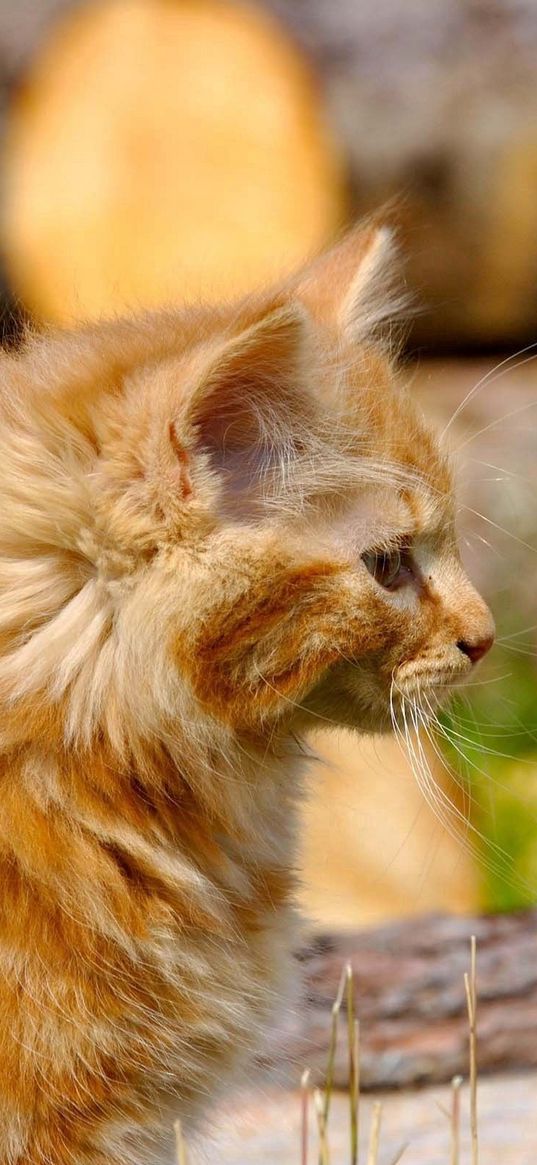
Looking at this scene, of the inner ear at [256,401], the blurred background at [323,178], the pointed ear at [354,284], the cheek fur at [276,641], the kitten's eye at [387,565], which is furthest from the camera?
the blurred background at [323,178]

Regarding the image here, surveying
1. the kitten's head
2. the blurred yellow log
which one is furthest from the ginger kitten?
the blurred yellow log

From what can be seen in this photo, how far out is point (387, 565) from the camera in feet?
5.23

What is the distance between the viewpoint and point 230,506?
1481 millimetres

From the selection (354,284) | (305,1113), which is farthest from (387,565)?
(305,1113)

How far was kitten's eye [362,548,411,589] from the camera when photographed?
5.12ft

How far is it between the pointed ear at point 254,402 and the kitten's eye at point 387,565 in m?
0.15

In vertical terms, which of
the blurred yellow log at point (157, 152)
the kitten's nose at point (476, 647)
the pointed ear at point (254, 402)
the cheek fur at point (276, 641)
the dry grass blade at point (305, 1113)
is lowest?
the dry grass blade at point (305, 1113)

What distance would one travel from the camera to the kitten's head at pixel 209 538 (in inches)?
55.7

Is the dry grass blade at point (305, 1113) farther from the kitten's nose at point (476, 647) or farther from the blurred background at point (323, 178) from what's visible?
the blurred background at point (323, 178)

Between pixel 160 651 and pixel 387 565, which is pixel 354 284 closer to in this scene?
pixel 387 565

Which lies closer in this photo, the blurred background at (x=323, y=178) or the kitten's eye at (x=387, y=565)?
the kitten's eye at (x=387, y=565)

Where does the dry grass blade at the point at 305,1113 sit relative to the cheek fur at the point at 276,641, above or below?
below

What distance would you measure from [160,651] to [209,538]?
0.14 m

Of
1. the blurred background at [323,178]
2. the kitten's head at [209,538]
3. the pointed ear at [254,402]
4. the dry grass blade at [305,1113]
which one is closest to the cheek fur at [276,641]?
the kitten's head at [209,538]
